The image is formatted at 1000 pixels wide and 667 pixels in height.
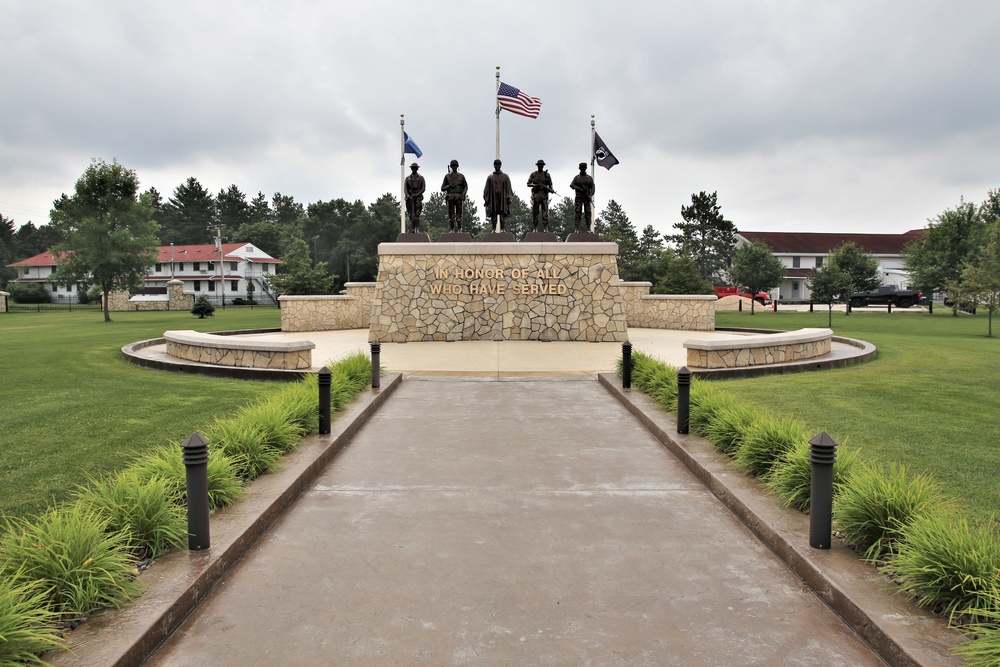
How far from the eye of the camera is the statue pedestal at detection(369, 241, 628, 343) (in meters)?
18.8

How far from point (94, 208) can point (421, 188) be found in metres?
24.8

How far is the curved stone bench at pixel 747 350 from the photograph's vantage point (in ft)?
40.7

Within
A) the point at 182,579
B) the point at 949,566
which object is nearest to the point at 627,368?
the point at 949,566

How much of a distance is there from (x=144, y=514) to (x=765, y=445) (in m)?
5.06

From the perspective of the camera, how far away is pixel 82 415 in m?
8.57

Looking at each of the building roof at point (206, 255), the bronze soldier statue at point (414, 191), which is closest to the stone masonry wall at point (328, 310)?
the bronze soldier statue at point (414, 191)

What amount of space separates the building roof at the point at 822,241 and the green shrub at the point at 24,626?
6940 cm

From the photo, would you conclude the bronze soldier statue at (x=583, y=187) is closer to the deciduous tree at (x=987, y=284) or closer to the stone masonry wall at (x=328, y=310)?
the stone masonry wall at (x=328, y=310)

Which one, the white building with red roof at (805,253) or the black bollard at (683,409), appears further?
the white building with red roof at (805,253)

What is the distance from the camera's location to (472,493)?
19.7 feet

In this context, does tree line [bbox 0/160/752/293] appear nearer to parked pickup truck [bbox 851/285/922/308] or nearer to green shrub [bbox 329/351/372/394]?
parked pickup truck [bbox 851/285/922/308]

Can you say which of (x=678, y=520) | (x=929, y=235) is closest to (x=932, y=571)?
(x=678, y=520)

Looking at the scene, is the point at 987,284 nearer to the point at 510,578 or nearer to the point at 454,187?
the point at 454,187

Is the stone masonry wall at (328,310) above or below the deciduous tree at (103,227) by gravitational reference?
below
